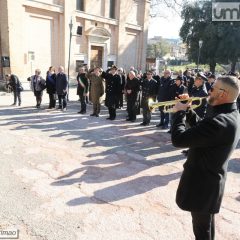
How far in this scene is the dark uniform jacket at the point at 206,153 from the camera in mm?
2670

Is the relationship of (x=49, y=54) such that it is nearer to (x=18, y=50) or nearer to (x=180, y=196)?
(x=18, y=50)

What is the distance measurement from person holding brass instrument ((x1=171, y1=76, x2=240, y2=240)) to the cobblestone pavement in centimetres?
125

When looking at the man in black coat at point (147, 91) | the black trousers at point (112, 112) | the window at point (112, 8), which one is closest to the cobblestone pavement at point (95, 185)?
the man in black coat at point (147, 91)

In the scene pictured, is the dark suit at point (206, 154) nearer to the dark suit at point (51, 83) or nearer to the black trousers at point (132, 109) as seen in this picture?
the black trousers at point (132, 109)

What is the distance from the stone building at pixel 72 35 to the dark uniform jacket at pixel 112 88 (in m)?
5.23

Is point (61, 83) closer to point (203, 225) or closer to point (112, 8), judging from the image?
point (203, 225)

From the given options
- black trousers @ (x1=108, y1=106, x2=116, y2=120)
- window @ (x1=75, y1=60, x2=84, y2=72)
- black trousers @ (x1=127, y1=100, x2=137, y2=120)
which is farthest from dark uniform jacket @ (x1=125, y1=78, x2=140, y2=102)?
window @ (x1=75, y1=60, x2=84, y2=72)

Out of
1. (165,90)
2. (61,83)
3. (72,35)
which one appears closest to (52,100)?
(61,83)

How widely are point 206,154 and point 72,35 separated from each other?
1881 centimetres

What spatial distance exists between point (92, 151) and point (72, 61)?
15391mm

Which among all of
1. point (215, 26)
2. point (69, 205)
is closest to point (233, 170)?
point (69, 205)

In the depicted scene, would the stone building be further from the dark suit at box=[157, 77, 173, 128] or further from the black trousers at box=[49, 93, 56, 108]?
the dark suit at box=[157, 77, 173, 128]

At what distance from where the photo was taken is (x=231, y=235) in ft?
13.4

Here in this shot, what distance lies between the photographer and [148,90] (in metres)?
10.1
